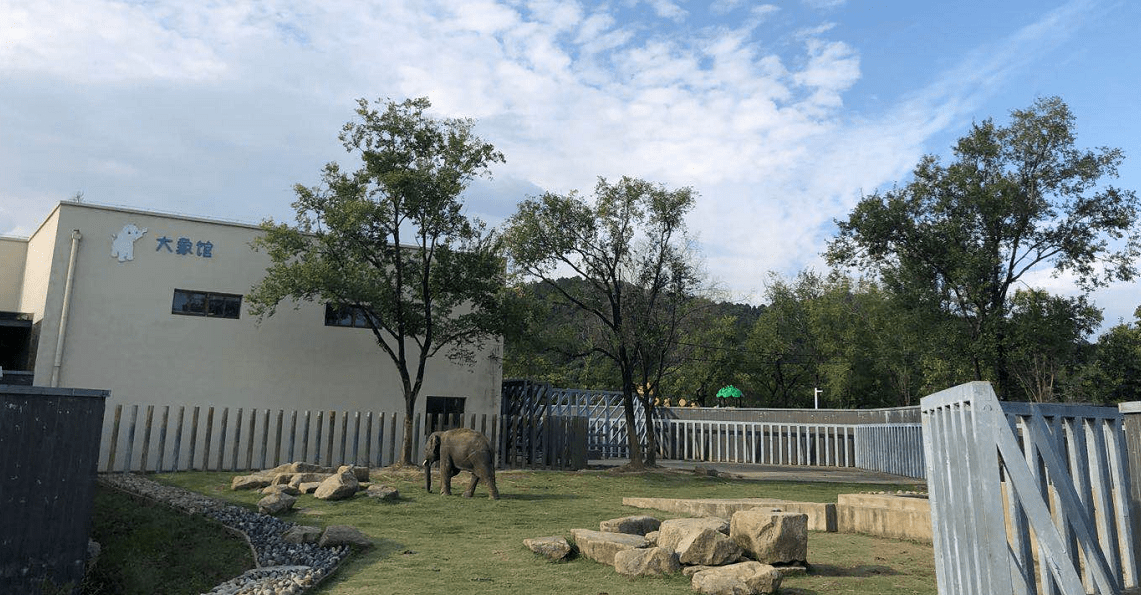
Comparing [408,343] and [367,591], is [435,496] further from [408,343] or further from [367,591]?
[408,343]

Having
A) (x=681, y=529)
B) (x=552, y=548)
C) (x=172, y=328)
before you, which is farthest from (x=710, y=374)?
(x=681, y=529)

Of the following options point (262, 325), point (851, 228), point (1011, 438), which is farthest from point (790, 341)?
point (1011, 438)

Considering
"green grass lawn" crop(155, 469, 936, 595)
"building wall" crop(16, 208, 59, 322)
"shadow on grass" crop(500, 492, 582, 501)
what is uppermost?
"building wall" crop(16, 208, 59, 322)

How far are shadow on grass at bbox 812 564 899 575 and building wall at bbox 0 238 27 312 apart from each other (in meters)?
22.6

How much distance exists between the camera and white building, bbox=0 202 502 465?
17.5 meters

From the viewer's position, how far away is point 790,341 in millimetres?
43906

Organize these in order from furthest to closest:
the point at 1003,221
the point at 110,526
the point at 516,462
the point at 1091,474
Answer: the point at 516,462 < the point at 1003,221 < the point at 110,526 < the point at 1091,474

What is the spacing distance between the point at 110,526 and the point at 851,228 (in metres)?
16.1

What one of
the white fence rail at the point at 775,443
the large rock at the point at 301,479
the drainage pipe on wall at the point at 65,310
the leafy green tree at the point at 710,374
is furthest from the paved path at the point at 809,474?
the leafy green tree at the point at 710,374

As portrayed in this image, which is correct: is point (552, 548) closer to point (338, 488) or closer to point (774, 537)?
point (774, 537)

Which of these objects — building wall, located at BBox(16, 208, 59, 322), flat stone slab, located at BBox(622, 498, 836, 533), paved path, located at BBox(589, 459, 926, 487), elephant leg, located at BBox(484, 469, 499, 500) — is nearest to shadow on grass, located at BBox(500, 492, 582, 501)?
elephant leg, located at BBox(484, 469, 499, 500)

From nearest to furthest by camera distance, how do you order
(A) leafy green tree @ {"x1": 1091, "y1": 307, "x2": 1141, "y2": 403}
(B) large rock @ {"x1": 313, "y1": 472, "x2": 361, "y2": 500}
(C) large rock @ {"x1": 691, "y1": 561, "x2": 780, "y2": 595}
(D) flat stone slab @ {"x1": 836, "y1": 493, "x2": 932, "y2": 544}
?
(C) large rock @ {"x1": 691, "y1": 561, "x2": 780, "y2": 595}
(D) flat stone slab @ {"x1": 836, "y1": 493, "x2": 932, "y2": 544}
(B) large rock @ {"x1": 313, "y1": 472, "x2": 361, "y2": 500}
(A) leafy green tree @ {"x1": 1091, "y1": 307, "x2": 1141, "y2": 403}

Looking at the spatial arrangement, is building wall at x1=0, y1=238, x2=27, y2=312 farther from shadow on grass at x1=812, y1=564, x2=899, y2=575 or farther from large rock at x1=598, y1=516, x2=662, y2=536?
shadow on grass at x1=812, y1=564, x2=899, y2=575

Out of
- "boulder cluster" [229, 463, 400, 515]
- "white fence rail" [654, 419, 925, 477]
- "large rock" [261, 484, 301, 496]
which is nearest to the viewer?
"boulder cluster" [229, 463, 400, 515]
